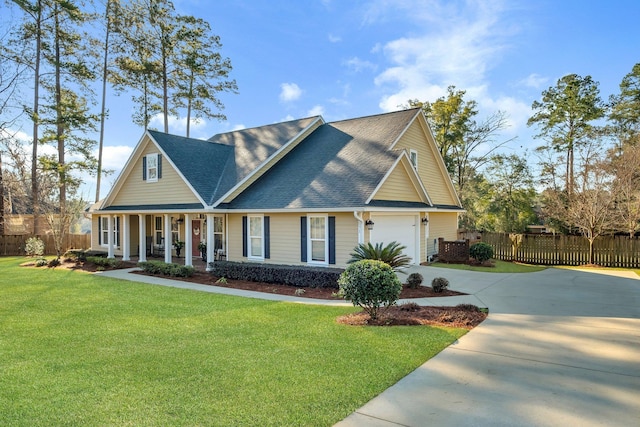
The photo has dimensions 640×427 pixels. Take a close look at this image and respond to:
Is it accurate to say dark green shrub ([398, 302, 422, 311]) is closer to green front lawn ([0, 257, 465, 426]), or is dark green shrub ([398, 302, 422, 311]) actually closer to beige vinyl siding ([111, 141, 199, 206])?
green front lawn ([0, 257, 465, 426])

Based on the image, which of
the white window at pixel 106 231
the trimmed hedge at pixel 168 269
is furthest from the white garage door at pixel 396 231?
the white window at pixel 106 231

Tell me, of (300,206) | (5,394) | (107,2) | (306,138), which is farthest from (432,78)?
(5,394)

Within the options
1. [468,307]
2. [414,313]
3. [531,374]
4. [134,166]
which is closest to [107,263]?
[134,166]

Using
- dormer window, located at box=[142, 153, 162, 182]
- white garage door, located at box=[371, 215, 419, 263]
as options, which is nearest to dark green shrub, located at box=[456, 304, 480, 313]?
white garage door, located at box=[371, 215, 419, 263]

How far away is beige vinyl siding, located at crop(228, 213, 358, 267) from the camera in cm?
1243

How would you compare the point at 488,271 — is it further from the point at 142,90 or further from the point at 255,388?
the point at 142,90

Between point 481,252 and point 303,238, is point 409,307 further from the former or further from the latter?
point 481,252

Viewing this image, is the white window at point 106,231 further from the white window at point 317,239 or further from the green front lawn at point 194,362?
the white window at point 317,239

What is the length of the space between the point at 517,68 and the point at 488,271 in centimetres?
1087

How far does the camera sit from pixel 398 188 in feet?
47.4

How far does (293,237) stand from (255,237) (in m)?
1.92

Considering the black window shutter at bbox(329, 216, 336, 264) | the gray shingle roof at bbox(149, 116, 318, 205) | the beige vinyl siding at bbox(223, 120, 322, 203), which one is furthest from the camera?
the gray shingle roof at bbox(149, 116, 318, 205)

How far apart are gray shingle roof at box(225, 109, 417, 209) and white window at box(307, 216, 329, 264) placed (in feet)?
2.36

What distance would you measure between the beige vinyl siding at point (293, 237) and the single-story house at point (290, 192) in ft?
0.12
